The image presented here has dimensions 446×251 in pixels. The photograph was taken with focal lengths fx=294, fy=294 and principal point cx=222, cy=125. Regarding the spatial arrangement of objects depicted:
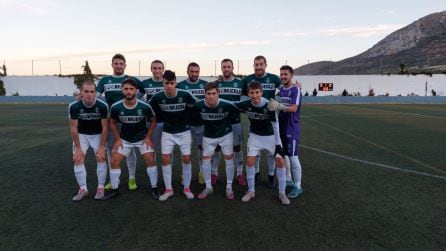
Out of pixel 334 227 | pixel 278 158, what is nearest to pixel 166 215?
pixel 278 158

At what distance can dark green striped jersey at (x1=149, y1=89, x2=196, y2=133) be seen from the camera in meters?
4.61

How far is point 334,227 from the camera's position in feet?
11.7

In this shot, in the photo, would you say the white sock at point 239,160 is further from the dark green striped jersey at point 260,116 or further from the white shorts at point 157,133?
the white shorts at point 157,133

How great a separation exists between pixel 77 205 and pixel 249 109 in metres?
2.94

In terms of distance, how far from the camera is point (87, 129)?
15.3ft

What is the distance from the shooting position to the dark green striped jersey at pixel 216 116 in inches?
183

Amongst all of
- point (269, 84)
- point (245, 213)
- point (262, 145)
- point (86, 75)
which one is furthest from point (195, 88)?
point (86, 75)

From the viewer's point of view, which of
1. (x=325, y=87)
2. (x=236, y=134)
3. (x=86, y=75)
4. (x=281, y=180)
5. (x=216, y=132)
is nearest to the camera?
(x=281, y=180)

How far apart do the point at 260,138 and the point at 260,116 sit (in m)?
0.35

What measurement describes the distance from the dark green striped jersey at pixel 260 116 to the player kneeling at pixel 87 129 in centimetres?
219

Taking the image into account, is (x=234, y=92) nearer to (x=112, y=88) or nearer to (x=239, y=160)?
(x=239, y=160)

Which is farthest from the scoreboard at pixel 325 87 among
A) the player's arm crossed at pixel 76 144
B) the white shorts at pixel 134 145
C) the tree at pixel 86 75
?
the player's arm crossed at pixel 76 144

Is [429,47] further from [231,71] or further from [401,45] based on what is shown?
[231,71]

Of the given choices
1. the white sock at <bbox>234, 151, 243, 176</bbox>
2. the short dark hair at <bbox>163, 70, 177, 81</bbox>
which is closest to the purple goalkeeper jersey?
the white sock at <bbox>234, 151, 243, 176</bbox>
